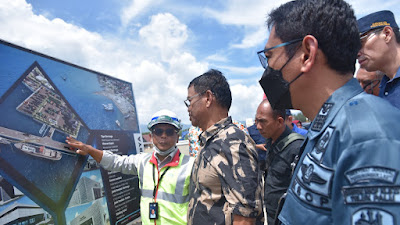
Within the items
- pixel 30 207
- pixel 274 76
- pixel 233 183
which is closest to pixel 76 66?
pixel 30 207

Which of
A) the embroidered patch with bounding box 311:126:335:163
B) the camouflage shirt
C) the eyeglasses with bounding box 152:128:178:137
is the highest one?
the eyeglasses with bounding box 152:128:178:137

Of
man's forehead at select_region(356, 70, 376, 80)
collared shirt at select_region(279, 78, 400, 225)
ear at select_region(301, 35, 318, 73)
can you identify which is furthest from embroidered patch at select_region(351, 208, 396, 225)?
man's forehead at select_region(356, 70, 376, 80)

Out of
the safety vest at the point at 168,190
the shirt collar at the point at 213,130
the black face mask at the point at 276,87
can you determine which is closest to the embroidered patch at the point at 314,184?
the black face mask at the point at 276,87

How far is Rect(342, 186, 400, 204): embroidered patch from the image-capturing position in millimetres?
646

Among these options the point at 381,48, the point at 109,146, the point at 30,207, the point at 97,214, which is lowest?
the point at 97,214

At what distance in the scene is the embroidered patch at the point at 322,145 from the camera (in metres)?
0.84

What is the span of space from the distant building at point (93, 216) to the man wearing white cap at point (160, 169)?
40 cm

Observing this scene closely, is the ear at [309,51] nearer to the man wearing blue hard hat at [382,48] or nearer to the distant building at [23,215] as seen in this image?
the man wearing blue hard hat at [382,48]

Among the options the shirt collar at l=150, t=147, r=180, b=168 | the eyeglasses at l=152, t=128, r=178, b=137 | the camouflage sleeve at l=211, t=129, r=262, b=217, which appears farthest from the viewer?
the eyeglasses at l=152, t=128, r=178, b=137

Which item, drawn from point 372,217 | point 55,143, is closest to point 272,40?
point 372,217

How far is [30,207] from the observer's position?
1907mm

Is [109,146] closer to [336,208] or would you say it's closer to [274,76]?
[274,76]

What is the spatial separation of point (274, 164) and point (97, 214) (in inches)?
80.5

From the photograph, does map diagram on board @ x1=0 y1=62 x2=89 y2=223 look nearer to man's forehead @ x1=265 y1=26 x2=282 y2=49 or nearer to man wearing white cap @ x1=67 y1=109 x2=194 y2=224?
man wearing white cap @ x1=67 y1=109 x2=194 y2=224
